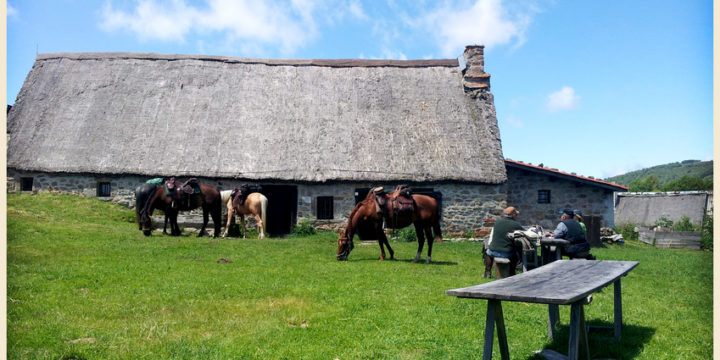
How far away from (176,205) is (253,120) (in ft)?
19.3

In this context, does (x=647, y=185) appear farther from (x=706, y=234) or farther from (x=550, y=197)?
(x=550, y=197)

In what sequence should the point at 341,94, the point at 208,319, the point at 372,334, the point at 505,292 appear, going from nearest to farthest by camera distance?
1. the point at 505,292
2. the point at 372,334
3. the point at 208,319
4. the point at 341,94

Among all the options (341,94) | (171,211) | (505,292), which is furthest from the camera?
(341,94)

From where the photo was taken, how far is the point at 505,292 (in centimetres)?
402

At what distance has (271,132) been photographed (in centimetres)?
1983

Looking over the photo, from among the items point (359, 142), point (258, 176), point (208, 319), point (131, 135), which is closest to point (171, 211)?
point (258, 176)

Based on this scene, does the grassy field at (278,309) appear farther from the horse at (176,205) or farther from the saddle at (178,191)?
the saddle at (178,191)

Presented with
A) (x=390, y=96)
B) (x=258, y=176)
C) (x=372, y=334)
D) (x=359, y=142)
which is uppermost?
(x=390, y=96)

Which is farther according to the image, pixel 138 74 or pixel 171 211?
pixel 138 74

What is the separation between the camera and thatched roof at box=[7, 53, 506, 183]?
18.7 m

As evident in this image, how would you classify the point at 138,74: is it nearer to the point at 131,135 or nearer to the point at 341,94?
the point at 131,135

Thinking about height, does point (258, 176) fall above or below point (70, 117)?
below

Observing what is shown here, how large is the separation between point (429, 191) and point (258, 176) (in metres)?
6.23

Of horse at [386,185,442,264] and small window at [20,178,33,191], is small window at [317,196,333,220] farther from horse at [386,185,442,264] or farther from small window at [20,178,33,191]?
small window at [20,178,33,191]
